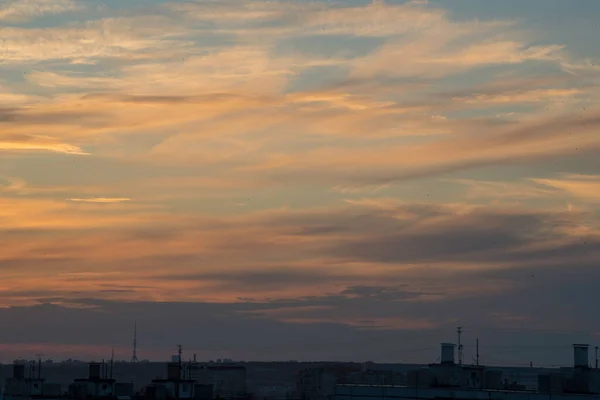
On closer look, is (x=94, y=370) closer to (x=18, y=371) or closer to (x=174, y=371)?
(x=174, y=371)

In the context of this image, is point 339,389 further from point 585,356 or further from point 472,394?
point 585,356

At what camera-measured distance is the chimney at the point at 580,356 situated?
124m

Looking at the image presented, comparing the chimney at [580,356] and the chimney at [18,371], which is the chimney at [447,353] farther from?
the chimney at [18,371]

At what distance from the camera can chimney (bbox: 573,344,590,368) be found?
124 meters

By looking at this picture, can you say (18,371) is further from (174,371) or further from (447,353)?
(447,353)

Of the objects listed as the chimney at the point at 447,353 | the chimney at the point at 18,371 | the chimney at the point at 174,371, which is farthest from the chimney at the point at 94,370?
the chimney at the point at 447,353

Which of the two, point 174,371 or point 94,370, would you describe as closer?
point 94,370

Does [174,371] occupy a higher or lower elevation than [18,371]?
higher

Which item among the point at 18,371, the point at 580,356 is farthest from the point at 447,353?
the point at 18,371

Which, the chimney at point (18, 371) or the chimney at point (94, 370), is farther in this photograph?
the chimney at point (18, 371)

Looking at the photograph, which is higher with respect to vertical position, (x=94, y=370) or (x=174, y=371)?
(x=174, y=371)

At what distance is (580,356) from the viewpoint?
12431 cm

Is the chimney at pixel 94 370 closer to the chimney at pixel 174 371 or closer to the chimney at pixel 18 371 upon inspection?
the chimney at pixel 174 371

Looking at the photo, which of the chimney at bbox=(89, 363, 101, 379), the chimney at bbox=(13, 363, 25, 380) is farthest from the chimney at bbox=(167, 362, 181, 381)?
the chimney at bbox=(13, 363, 25, 380)
